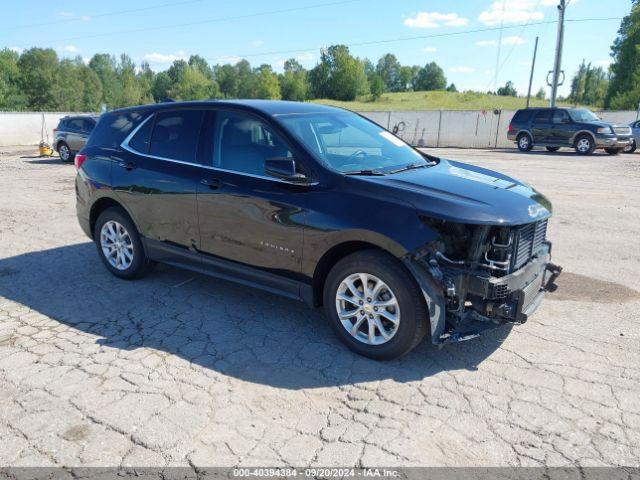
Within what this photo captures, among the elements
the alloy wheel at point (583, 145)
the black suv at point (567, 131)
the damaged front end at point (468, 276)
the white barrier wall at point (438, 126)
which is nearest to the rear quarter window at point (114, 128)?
the damaged front end at point (468, 276)

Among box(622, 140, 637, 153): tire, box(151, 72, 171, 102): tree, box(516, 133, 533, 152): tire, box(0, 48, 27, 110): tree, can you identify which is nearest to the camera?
box(622, 140, 637, 153): tire

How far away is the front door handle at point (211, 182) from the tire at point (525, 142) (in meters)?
21.0

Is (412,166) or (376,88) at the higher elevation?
(376,88)

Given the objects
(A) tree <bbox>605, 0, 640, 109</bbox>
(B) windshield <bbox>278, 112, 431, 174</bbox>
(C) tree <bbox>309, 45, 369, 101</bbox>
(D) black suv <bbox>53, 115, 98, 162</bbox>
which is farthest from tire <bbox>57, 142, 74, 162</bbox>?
(C) tree <bbox>309, 45, 369, 101</bbox>

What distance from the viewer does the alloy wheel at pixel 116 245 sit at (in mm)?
5398

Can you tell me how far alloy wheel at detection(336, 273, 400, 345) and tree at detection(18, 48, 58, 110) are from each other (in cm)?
8900

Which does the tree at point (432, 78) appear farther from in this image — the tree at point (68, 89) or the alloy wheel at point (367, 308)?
the alloy wheel at point (367, 308)

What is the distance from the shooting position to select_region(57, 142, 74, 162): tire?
18.0 m

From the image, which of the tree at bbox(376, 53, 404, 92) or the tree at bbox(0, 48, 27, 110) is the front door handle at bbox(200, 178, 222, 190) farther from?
the tree at bbox(376, 53, 404, 92)

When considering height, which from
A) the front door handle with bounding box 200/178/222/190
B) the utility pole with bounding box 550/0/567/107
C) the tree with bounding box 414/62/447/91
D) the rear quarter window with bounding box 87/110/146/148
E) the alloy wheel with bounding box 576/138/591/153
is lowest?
the front door handle with bounding box 200/178/222/190

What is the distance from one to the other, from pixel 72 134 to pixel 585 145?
19443mm

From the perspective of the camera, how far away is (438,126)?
92.7 feet

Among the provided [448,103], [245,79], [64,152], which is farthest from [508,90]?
[64,152]

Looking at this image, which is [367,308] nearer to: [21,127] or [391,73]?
[21,127]
